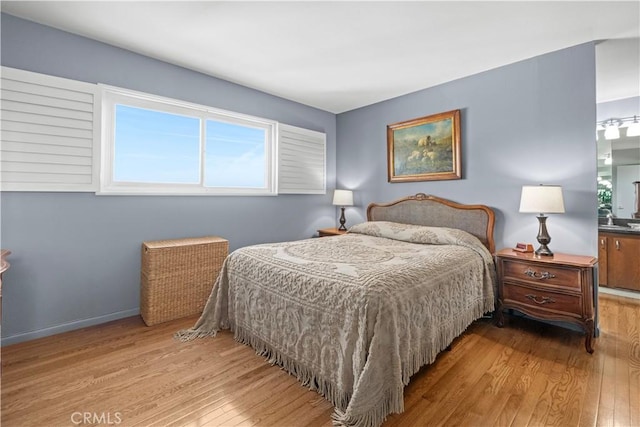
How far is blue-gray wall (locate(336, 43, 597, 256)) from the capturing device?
2477 millimetres

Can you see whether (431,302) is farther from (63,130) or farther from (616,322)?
(63,130)

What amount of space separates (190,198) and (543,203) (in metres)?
3.28

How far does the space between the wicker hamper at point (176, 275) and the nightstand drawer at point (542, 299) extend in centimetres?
267

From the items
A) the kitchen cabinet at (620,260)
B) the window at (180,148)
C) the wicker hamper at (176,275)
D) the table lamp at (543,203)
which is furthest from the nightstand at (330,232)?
the kitchen cabinet at (620,260)

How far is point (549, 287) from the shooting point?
229 centimetres

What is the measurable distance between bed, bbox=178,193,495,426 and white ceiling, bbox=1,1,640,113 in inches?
66.2

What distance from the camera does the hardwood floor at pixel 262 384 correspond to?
1491mm

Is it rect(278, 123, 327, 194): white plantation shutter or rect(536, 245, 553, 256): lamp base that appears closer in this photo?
rect(536, 245, 553, 256): lamp base

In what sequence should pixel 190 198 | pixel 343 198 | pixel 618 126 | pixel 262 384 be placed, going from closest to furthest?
pixel 262 384 → pixel 190 198 → pixel 618 126 → pixel 343 198

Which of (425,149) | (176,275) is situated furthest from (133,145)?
(425,149)

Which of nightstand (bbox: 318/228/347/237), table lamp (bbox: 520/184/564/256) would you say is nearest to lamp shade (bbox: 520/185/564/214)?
table lamp (bbox: 520/184/564/256)

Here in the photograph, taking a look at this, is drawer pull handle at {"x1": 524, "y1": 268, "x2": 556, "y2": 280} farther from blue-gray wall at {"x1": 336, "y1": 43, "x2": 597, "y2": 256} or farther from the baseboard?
the baseboard

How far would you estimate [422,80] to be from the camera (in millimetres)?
3281

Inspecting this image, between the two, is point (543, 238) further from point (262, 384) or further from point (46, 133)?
point (46, 133)
